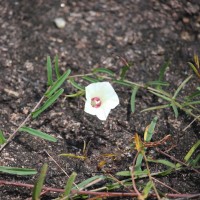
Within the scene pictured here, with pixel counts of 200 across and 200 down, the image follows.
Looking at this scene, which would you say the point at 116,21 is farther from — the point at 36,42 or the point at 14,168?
the point at 14,168

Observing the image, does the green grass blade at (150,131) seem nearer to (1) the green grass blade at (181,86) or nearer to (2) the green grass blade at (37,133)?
(1) the green grass blade at (181,86)

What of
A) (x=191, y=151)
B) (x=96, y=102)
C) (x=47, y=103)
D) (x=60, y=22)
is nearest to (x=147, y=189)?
(x=191, y=151)

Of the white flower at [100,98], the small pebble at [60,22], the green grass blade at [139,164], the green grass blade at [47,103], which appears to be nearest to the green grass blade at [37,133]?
the green grass blade at [47,103]

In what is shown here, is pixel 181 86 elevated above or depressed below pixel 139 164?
above

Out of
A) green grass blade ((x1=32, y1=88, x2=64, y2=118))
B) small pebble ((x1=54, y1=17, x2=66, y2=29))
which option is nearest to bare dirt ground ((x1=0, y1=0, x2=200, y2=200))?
small pebble ((x1=54, y1=17, x2=66, y2=29))

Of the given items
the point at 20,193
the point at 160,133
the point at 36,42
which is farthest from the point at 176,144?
the point at 36,42

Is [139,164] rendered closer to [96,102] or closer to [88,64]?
[96,102]

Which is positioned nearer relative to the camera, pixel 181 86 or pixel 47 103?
pixel 47 103
